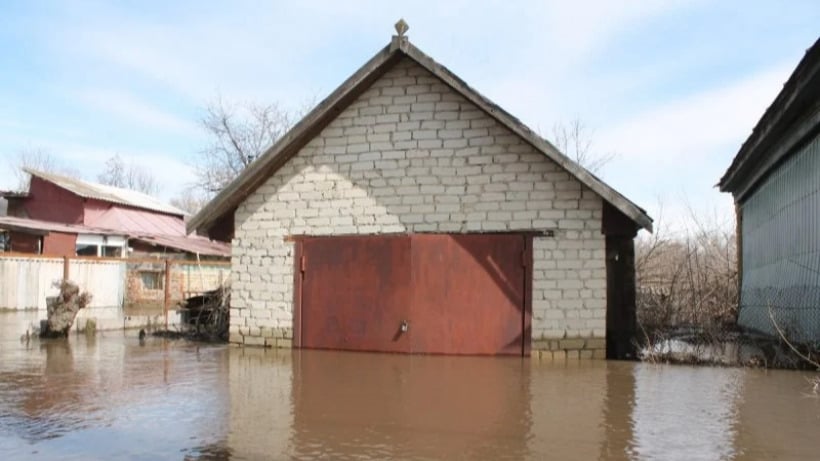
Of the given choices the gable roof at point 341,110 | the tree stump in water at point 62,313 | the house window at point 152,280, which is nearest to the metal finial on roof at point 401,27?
A: the gable roof at point 341,110

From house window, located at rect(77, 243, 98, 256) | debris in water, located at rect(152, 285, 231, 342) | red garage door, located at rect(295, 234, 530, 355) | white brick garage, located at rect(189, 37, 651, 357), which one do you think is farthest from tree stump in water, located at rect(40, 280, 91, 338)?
house window, located at rect(77, 243, 98, 256)

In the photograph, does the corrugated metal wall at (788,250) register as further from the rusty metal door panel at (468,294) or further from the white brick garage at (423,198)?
the rusty metal door panel at (468,294)

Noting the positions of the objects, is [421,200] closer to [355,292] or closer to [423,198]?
[423,198]

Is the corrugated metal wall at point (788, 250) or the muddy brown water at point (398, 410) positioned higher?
the corrugated metal wall at point (788, 250)

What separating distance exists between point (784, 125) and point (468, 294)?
5788 millimetres

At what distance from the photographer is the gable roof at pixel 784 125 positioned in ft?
30.4

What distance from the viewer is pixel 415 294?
11891 mm

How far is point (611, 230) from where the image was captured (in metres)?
11.2

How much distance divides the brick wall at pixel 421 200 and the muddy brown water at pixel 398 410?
1.33 m

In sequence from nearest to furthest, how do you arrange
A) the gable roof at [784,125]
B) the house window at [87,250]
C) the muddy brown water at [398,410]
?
the muddy brown water at [398,410], the gable roof at [784,125], the house window at [87,250]

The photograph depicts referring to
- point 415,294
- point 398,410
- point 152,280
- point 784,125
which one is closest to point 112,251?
point 152,280

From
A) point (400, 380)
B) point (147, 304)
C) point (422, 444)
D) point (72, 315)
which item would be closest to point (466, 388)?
point (400, 380)

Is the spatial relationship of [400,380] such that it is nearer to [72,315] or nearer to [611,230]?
[611,230]

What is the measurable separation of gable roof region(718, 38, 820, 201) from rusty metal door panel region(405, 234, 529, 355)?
436 centimetres
